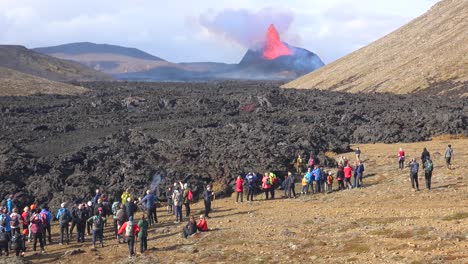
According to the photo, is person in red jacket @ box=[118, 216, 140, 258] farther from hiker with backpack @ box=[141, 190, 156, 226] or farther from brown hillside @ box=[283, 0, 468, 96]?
brown hillside @ box=[283, 0, 468, 96]

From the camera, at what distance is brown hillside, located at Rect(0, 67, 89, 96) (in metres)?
116

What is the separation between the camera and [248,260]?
21.5 metres

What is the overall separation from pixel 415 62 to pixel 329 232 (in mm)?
118574

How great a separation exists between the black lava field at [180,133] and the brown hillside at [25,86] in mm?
10228

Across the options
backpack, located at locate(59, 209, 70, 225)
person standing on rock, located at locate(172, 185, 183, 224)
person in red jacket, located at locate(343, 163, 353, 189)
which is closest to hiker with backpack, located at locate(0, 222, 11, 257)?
backpack, located at locate(59, 209, 70, 225)

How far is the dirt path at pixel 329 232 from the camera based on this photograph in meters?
20.7

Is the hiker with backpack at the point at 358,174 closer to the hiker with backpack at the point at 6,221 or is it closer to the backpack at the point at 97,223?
the backpack at the point at 97,223

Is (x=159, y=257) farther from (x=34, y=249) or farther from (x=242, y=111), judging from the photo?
(x=242, y=111)

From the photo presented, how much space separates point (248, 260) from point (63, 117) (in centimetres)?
6569

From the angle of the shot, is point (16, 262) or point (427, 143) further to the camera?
point (427, 143)

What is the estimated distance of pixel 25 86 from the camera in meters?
122

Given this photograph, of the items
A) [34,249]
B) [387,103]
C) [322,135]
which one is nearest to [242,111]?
[387,103]

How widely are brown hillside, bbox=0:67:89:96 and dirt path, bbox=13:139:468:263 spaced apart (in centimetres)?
8938

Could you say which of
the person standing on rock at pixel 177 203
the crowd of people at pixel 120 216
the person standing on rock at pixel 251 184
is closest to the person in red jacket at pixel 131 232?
the crowd of people at pixel 120 216
